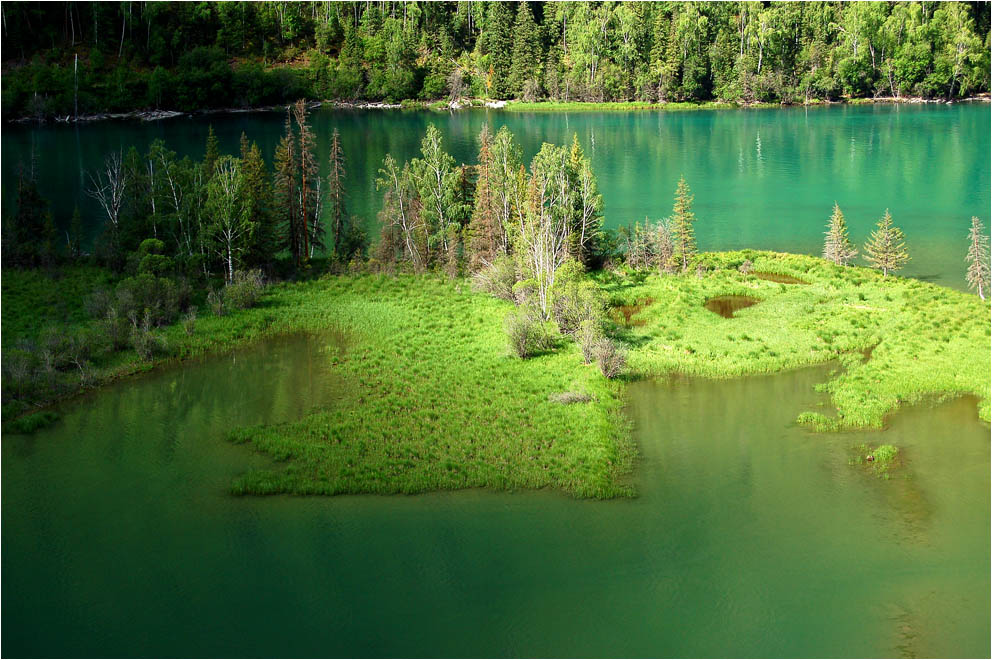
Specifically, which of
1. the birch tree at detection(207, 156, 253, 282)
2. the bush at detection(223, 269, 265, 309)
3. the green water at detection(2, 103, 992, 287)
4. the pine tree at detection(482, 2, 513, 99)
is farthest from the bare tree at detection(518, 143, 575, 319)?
the pine tree at detection(482, 2, 513, 99)

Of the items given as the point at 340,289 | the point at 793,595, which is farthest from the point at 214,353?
the point at 793,595

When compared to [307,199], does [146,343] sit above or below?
below

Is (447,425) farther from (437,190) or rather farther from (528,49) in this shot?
(528,49)

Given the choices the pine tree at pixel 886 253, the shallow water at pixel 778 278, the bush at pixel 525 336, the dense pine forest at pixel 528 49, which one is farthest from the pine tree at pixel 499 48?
the bush at pixel 525 336

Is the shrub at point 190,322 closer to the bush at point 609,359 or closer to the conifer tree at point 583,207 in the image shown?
the bush at point 609,359

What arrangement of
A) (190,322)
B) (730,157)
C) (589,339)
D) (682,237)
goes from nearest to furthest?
1. (589,339)
2. (190,322)
3. (682,237)
4. (730,157)

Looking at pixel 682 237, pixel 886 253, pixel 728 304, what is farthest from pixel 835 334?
pixel 682 237

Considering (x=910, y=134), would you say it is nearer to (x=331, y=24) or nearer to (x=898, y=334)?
(x=898, y=334)
